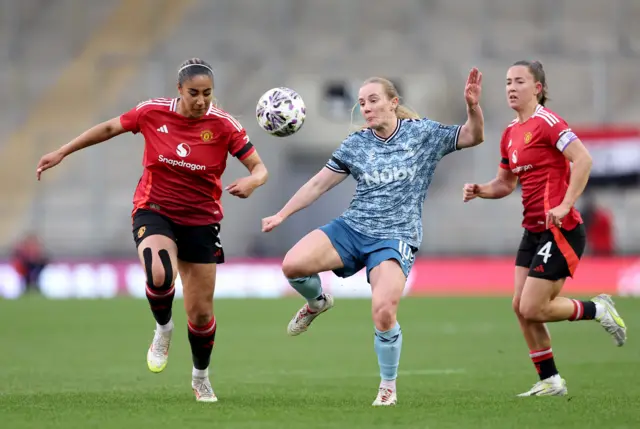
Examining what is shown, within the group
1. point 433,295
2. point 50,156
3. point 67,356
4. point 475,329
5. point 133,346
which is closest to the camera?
point 50,156

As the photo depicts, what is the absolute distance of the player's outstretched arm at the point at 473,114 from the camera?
7.93m

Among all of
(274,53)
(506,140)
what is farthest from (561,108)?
(506,140)

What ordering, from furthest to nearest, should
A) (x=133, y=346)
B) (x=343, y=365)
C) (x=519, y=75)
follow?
(x=133, y=346) < (x=343, y=365) < (x=519, y=75)

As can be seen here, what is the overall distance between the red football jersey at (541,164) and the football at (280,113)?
169 cm

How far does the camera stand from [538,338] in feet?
28.5

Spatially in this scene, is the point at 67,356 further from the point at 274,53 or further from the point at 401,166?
the point at 274,53

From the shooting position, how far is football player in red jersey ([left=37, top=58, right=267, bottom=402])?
7.99 meters

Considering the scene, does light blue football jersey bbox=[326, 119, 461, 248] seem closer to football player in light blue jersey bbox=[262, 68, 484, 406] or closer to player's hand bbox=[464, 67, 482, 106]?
football player in light blue jersey bbox=[262, 68, 484, 406]

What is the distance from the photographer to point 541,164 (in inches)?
331

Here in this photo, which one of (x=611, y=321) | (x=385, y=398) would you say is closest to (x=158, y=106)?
(x=385, y=398)

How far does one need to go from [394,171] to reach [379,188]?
0.54 feet

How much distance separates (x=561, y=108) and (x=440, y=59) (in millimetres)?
3516

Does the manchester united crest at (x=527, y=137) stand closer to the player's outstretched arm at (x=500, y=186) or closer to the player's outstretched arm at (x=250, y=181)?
the player's outstretched arm at (x=500, y=186)

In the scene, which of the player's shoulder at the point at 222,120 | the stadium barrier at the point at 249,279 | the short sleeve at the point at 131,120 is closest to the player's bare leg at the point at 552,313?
the player's shoulder at the point at 222,120
